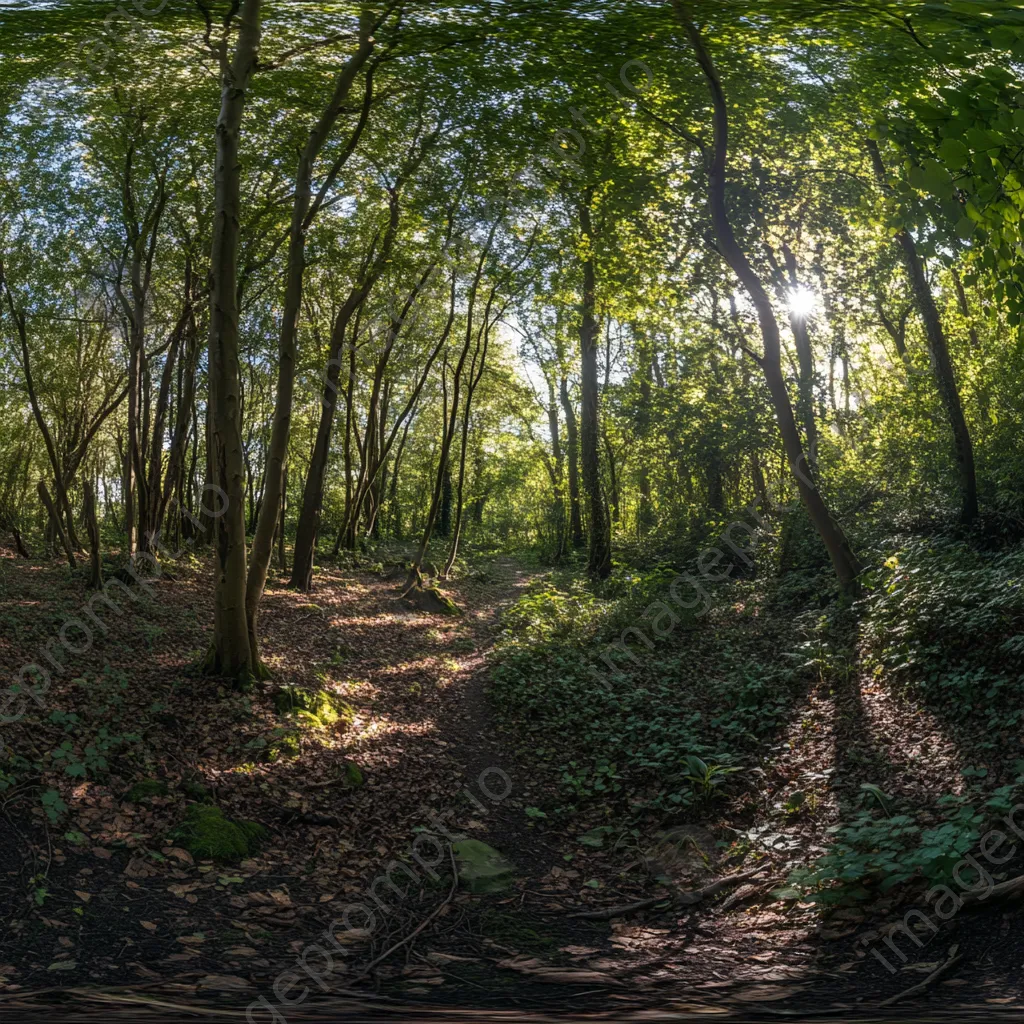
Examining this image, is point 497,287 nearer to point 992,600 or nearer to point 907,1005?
point 992,600

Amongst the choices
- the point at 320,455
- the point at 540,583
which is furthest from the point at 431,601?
the point at 320,455

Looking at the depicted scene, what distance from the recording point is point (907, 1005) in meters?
2.79

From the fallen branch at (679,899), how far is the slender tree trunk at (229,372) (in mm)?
4707

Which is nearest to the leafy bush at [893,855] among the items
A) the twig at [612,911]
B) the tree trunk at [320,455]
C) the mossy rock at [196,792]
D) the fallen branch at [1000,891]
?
the fallen branch at [1000,891]

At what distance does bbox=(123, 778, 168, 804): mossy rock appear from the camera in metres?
5.50

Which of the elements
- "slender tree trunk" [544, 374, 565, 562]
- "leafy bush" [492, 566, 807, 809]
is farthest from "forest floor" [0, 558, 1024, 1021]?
"slender tree trunk" [544, 374, 565, 562]

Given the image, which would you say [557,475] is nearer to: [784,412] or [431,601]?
[431,601]

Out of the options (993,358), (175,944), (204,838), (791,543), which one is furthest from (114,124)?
(993,358)

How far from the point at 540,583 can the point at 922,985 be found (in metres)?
16.6

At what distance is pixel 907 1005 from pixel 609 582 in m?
13.8

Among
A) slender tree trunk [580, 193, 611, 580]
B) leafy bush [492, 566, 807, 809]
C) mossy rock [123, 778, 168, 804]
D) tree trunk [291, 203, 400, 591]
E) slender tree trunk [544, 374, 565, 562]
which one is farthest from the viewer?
slender tree trunk [544, 374, 565, 562]

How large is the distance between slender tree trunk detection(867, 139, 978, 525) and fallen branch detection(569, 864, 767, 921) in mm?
8440

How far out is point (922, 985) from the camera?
298 centimetres

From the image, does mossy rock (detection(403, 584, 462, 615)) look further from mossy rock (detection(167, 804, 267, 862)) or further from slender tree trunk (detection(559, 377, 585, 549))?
mossy rock (detection(167, 804, 267, 862))
